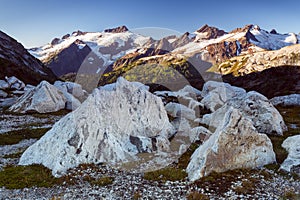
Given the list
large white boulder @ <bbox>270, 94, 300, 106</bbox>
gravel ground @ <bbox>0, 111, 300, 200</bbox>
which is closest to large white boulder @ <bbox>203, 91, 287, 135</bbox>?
gravel ground @ <bbox>0, 111, 300, 200</bbox>

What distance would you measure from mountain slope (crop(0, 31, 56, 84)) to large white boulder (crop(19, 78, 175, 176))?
105 m

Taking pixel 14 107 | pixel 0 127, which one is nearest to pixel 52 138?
pixel 0 127

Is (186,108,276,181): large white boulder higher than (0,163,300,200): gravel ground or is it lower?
higher

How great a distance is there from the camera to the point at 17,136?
36.4m

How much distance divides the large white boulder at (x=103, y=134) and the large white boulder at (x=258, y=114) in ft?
48.9

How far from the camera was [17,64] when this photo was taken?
15750cm

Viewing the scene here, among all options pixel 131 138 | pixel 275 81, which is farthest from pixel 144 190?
pixel 275 81

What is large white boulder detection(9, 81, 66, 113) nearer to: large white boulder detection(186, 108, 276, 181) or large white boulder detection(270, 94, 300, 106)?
large white boulder detection(186, 108, 276, 181)

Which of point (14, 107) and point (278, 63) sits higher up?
point (278, 63)

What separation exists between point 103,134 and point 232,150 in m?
12.2

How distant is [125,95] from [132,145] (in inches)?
254

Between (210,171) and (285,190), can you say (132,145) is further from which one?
(285,190)

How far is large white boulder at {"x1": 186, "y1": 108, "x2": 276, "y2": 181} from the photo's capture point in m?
20.2

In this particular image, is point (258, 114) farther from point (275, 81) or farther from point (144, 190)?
point (275, 81)
